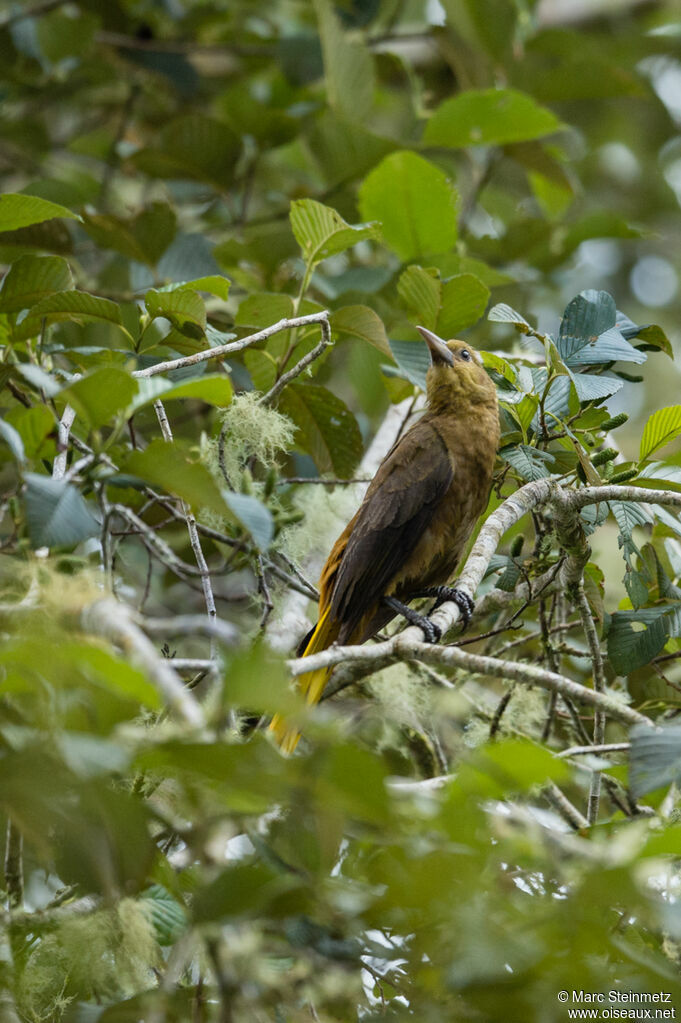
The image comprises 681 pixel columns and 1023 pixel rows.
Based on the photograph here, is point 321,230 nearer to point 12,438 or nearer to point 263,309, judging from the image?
point 263,309

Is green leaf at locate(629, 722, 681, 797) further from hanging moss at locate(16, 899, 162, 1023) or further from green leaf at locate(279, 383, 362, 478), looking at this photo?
green leaf at locate(279, 383, 362, 478)

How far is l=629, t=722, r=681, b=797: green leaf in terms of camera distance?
1435 millimetres

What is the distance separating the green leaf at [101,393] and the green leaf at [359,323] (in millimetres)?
1047

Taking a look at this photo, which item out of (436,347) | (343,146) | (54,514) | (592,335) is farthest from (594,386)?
(343,146)

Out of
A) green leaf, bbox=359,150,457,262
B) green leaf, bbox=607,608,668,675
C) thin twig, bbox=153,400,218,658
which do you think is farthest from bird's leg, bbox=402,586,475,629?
green leaf, bbox=359,150,457,262

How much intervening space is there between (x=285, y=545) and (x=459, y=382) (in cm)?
99

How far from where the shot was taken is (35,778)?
126cm

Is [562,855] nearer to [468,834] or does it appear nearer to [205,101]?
[468,834]

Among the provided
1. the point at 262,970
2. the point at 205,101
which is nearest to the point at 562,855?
the point at 262,970

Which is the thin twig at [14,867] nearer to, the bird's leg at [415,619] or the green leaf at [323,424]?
the bird's leg at [415,619]

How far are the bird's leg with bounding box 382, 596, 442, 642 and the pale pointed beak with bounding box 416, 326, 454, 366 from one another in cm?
81

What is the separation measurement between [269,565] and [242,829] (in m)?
0.91

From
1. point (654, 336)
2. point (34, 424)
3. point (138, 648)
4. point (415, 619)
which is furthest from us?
point (415, 619)

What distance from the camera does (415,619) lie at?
2838 mm
